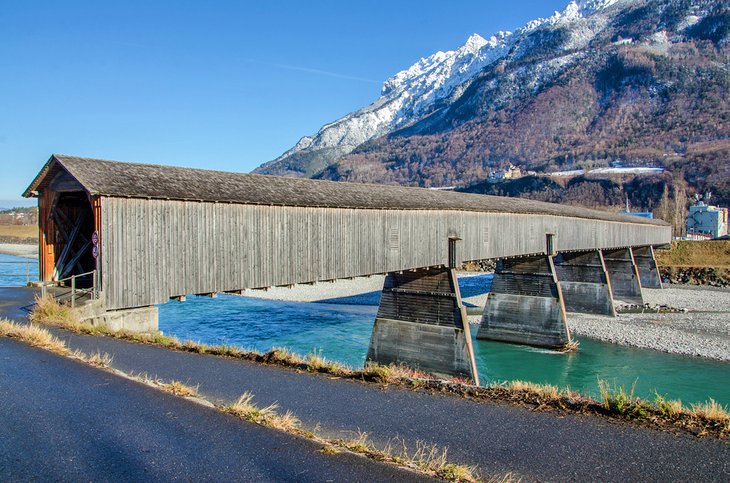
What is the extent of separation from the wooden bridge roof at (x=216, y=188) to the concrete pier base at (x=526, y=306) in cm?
782

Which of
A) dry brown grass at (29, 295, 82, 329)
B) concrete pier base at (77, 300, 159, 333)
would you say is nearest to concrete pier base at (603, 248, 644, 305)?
concrete pier base at (77, 300, 159, 333)

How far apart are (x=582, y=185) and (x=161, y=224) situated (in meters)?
107

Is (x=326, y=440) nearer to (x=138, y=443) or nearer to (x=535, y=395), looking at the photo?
(x=138, y=443)

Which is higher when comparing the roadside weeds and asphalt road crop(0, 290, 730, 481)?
the roadside weeds

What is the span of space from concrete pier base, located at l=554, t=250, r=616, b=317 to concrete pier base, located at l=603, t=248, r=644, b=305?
5783mm

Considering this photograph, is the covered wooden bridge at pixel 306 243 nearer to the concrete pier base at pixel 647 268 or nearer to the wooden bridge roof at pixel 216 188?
the wooden bridge roof at pixel 216 188

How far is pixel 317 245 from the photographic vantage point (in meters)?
15.3

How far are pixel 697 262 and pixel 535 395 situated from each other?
53183 millimetres

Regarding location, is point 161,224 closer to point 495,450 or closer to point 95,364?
point 95,364

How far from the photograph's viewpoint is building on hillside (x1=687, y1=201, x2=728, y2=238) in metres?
77.3

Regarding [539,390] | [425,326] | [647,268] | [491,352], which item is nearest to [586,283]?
[491,352]

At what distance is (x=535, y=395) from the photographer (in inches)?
309

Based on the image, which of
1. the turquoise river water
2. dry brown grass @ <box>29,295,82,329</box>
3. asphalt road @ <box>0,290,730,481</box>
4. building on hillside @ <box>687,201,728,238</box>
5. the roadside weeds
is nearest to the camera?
the roadside weeds

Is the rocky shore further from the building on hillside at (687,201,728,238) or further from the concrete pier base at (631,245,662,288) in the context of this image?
the building on hillside at (687,201,728,238)
